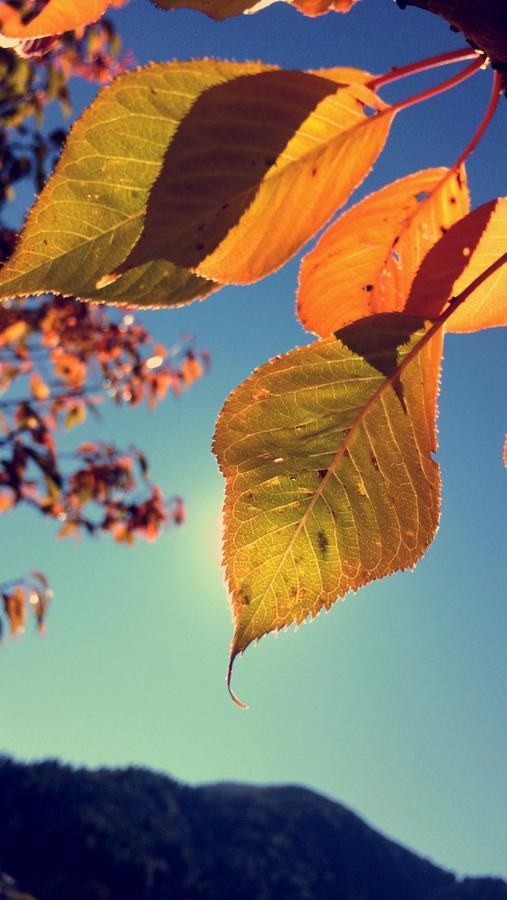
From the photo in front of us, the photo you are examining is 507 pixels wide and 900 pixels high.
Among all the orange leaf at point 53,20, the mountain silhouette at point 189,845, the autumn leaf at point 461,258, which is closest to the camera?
the orange leaf at point 53,20

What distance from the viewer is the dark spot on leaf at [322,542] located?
51 centimetres

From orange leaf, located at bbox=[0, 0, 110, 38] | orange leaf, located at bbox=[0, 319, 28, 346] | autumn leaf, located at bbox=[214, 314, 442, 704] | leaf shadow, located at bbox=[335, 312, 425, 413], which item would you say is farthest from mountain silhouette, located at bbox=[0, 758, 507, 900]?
orange leaf, located at bbox=[0, 0, 110, 38]

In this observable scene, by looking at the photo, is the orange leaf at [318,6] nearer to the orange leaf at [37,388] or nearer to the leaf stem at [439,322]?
the leaf stem at [439,322]

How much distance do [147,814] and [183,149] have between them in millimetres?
14715

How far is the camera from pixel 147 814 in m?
13.1

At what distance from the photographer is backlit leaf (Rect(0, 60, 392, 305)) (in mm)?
406

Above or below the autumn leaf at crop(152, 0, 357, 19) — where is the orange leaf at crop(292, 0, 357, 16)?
above

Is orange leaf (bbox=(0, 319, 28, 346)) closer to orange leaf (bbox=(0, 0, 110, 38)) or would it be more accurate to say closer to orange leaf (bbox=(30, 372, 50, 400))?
orange leaf (bbox=(30, 372, 50, 400))

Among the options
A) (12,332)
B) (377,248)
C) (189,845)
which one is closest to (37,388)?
(12,332)

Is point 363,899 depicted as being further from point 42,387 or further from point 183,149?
point 183,149

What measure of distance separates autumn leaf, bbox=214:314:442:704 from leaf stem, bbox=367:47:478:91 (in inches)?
6.3

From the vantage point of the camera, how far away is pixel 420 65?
47 cm

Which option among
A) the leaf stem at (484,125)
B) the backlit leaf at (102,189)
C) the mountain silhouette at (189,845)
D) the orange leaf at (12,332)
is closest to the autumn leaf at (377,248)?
the leaf stem at (484,125)

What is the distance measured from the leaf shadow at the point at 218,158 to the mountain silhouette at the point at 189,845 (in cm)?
1298
